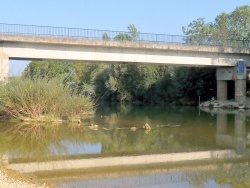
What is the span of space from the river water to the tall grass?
2295 millimetres

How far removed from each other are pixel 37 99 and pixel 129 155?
10885 mm

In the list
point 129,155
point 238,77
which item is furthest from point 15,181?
point 238,77

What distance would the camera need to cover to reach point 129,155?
12672 mm

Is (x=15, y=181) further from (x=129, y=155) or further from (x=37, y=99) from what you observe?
(x=37, y=99)

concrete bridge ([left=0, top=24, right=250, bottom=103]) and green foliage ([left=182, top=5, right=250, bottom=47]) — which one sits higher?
green foliage ([left=182, top=5, right=250, bottom=47])

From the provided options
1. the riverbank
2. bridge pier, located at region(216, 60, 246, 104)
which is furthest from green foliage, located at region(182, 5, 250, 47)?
the riverbank

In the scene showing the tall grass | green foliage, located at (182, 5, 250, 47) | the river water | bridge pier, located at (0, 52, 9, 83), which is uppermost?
→ green foliage, located at (182, 5, 250, 47)

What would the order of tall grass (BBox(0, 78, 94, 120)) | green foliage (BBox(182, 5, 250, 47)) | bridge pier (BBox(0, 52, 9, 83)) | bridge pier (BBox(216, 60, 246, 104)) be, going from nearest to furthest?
1. tall grass (BBox(0, 78, 94, 120))
2. bridge pier (BBox(0, 52, 9, 83))
3. bridge pier (BBox(216, 60, 246, 104))
4. green foliage (BBox(182, 5, 250, 47))

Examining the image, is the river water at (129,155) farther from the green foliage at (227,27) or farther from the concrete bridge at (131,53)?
the green foliage at (227,27)

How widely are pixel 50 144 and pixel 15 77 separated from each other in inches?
376

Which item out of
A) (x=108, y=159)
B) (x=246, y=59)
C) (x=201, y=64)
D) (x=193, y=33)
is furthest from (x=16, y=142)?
(x=193, y=33)

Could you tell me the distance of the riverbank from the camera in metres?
7.72

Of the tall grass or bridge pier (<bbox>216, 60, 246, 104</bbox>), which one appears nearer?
the tall grass

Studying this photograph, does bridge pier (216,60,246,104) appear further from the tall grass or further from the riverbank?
the riverbank
